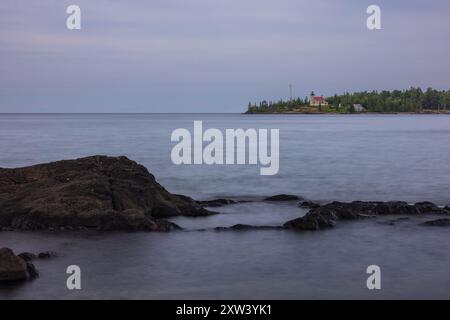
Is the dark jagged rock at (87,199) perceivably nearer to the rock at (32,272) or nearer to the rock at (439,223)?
the rock at (32,272)

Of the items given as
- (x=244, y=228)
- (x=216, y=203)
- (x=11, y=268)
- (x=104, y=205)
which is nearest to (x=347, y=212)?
(x=244, y=228)

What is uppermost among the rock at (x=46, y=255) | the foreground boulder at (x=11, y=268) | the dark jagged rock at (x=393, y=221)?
the foreground boulder at (x=11, y=268)

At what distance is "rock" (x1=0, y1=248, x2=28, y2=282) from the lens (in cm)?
1395

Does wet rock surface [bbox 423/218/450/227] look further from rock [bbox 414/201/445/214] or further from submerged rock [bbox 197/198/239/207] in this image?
submerged rock [bbox 197/198/239/207]

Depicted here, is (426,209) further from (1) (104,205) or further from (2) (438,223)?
(1) (104,205)

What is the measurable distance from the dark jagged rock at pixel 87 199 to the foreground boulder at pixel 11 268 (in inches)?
216

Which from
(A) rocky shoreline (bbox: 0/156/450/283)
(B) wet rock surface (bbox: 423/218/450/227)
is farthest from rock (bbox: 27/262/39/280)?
(B) wet rock surface (bbox: 423/218/450/227)

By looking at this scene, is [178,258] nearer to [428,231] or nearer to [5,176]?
[428,231]

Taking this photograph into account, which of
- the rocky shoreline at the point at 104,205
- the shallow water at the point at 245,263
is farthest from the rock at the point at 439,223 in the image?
the shallow water at the point at 245,263

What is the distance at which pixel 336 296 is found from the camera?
559 inches

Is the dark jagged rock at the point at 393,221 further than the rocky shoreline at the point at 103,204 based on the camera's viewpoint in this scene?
Yes

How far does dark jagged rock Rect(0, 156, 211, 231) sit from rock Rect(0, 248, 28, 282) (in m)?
5.53

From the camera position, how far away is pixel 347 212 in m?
22.4

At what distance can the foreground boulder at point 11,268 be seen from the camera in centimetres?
1395
